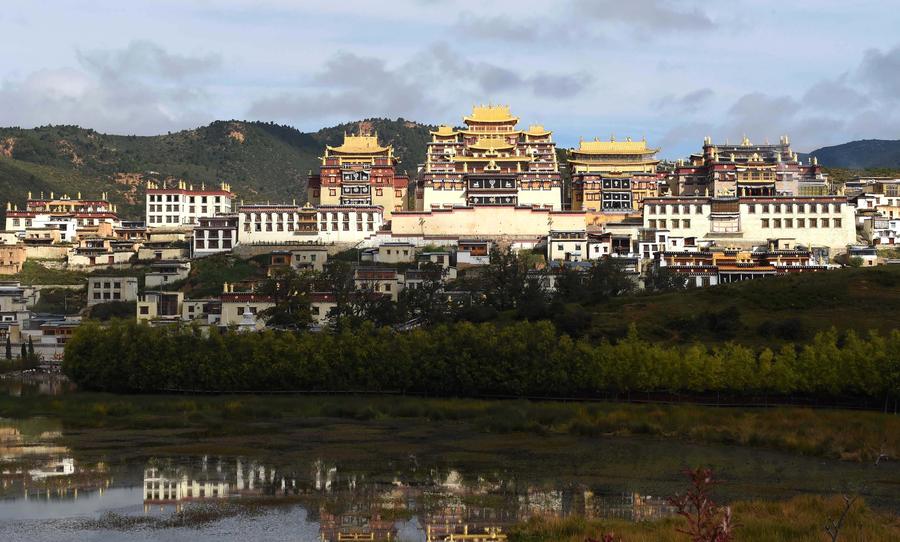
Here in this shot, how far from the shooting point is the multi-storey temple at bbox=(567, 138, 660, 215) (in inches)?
5000

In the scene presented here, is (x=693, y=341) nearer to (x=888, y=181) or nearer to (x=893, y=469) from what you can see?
(x=893, y=469)

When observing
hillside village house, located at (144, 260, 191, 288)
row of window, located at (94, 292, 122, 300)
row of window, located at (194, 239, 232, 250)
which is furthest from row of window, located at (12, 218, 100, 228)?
row of window, located at (94, 292, 122, 300)

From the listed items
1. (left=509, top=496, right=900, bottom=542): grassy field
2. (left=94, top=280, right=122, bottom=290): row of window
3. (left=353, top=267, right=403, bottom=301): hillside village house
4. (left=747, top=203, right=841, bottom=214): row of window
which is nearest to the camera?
(left=509, top=496, right=900, bottom=542): grassy field

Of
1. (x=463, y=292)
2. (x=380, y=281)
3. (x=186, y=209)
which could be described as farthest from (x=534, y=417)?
(x=186, y=209)

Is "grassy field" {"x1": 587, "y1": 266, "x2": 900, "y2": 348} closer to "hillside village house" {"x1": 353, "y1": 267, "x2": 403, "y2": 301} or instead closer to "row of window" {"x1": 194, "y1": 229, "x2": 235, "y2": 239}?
"hillside village house" {"x1": 353, "y1": 267, "x2": 403, "y2": 301}

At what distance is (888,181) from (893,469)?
95458mm

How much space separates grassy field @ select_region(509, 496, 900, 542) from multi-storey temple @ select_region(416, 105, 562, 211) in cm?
8229

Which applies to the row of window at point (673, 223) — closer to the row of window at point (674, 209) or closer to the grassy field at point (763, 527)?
the row of window at point (674, 209)

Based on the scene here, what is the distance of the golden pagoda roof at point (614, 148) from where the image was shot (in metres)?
133

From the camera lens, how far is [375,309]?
9362cm

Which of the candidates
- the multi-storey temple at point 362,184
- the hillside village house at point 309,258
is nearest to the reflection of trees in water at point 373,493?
the hillside village house at point 309,258

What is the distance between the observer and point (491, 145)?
13288cm

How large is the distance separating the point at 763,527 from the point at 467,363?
3792 cm

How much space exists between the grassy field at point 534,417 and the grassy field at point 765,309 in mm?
14593
